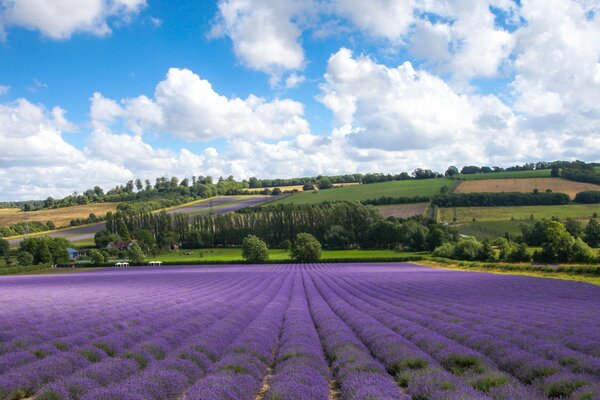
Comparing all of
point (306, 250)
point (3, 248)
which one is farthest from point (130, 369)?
point (3, 248)

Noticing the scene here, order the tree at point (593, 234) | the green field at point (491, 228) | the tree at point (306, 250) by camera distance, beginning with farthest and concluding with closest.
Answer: the green field at point (491, 228) < the tree at point (306, 250) < the tree at point (593, 234)

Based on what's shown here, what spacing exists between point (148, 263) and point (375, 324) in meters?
72.7

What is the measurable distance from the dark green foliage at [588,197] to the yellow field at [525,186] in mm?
2011

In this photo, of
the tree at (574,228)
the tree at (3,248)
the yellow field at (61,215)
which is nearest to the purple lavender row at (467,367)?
the tree at (574,228)

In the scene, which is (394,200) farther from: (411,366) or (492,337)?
(411,366)

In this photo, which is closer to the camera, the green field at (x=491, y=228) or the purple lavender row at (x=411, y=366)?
the purple lavender row at (x=411, y=366)

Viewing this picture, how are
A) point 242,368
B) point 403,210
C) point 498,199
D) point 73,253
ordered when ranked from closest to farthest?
point 242,368 → point 73,253 → point 498,199 → point 403,210

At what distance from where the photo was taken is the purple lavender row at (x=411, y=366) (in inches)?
273

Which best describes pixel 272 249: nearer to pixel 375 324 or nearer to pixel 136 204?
pixel 136 204

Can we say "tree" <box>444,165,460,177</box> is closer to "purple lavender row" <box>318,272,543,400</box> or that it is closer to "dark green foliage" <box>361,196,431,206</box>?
"dark green foliage" <box>361,196,431,206</box>

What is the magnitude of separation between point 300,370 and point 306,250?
68.5 m

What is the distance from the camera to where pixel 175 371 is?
8445 mm

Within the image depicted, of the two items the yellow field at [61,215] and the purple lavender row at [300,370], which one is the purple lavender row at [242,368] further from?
the yellow field at [61,215]

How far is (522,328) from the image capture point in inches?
489
